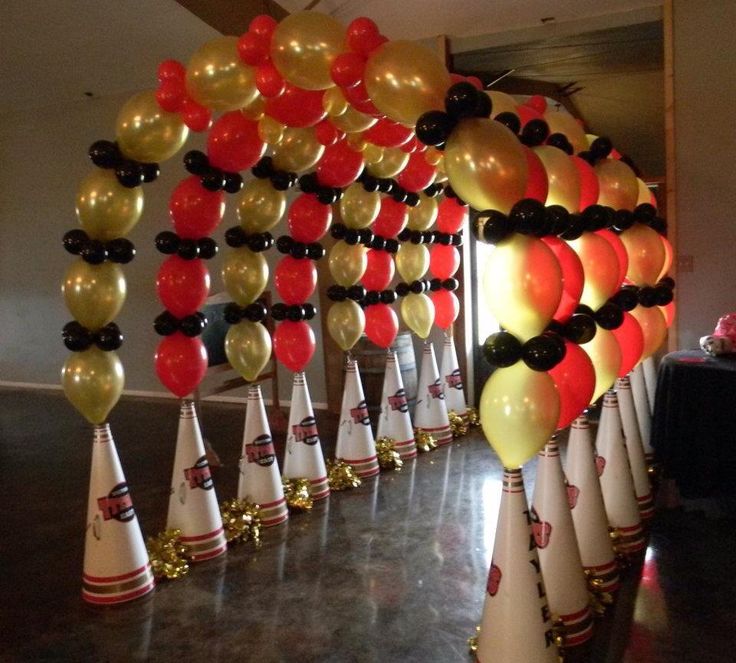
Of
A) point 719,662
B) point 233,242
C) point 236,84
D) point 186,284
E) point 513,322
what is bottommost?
point 719,662

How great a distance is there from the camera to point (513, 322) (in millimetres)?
1792

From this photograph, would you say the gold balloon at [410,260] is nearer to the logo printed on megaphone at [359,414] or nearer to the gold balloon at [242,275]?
the logo printed on megaphone at [359,414]

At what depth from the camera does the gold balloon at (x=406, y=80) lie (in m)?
1.87

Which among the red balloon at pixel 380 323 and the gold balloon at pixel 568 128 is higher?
the gold balloon at pixel 568 128

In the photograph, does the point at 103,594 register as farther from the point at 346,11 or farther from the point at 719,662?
the point at 346,11

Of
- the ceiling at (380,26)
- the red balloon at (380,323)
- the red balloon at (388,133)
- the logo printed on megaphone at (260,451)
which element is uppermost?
the ceiling at (380,26)

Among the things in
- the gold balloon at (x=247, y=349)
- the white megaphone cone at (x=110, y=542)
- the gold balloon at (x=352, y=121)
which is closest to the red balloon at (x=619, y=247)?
the gold balloon at (x=352, y=121)

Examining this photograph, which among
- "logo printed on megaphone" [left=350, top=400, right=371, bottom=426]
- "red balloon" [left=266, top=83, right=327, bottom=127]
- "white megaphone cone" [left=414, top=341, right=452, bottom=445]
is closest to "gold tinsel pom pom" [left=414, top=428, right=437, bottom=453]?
"white megaphone cone" [left=414, top=341, right=452, bottom=445]

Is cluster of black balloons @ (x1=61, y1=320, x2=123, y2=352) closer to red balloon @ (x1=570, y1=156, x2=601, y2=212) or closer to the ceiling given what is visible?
red balloon @ (x1=570, y1=156, x2=601, y2=212)

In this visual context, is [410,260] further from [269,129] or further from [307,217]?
[269,129]

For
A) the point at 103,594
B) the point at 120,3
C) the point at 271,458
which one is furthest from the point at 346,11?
the point at 103,594

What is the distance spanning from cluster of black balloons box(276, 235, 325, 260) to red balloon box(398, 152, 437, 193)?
31.8 inches

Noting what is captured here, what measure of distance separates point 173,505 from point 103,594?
47 centimetres

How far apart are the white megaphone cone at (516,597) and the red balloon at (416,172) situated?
238 cm
